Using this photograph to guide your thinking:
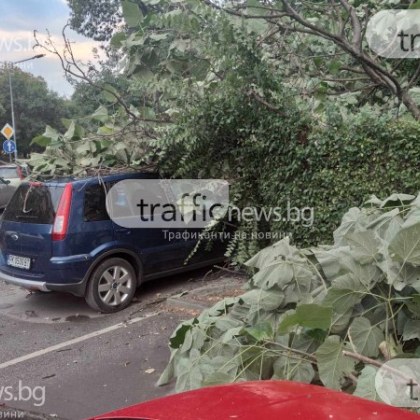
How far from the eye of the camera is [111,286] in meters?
6.36

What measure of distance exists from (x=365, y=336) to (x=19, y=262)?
493cm

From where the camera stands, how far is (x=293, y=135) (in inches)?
232

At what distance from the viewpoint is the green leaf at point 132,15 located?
18.1ft

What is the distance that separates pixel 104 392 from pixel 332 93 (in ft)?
15.4

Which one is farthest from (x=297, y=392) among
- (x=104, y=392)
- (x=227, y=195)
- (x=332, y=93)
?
(x=332, y=93)

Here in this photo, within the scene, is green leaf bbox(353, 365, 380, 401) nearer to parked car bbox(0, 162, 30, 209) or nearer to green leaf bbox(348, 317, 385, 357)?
green leaf bbox(348, 317, 385, 357)

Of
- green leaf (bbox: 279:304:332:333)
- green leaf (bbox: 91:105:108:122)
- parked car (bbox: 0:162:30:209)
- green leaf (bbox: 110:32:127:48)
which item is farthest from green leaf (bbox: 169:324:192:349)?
parked car (bbox: 0:162:30:209)

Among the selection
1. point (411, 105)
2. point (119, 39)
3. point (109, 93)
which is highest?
point (119, 39)

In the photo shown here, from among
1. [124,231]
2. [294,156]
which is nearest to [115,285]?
[124,231]

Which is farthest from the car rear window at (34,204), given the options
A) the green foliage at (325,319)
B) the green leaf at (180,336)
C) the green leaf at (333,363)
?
the green leaf at (333,363)

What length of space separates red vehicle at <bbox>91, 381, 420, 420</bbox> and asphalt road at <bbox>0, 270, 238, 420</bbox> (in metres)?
2.31

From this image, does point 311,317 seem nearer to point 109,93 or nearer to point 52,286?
point 52,286

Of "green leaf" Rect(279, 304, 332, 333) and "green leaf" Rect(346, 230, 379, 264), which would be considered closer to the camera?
"green leaf" Rect(279, 304, 332, 333)

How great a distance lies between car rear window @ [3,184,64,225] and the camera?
239 inches
